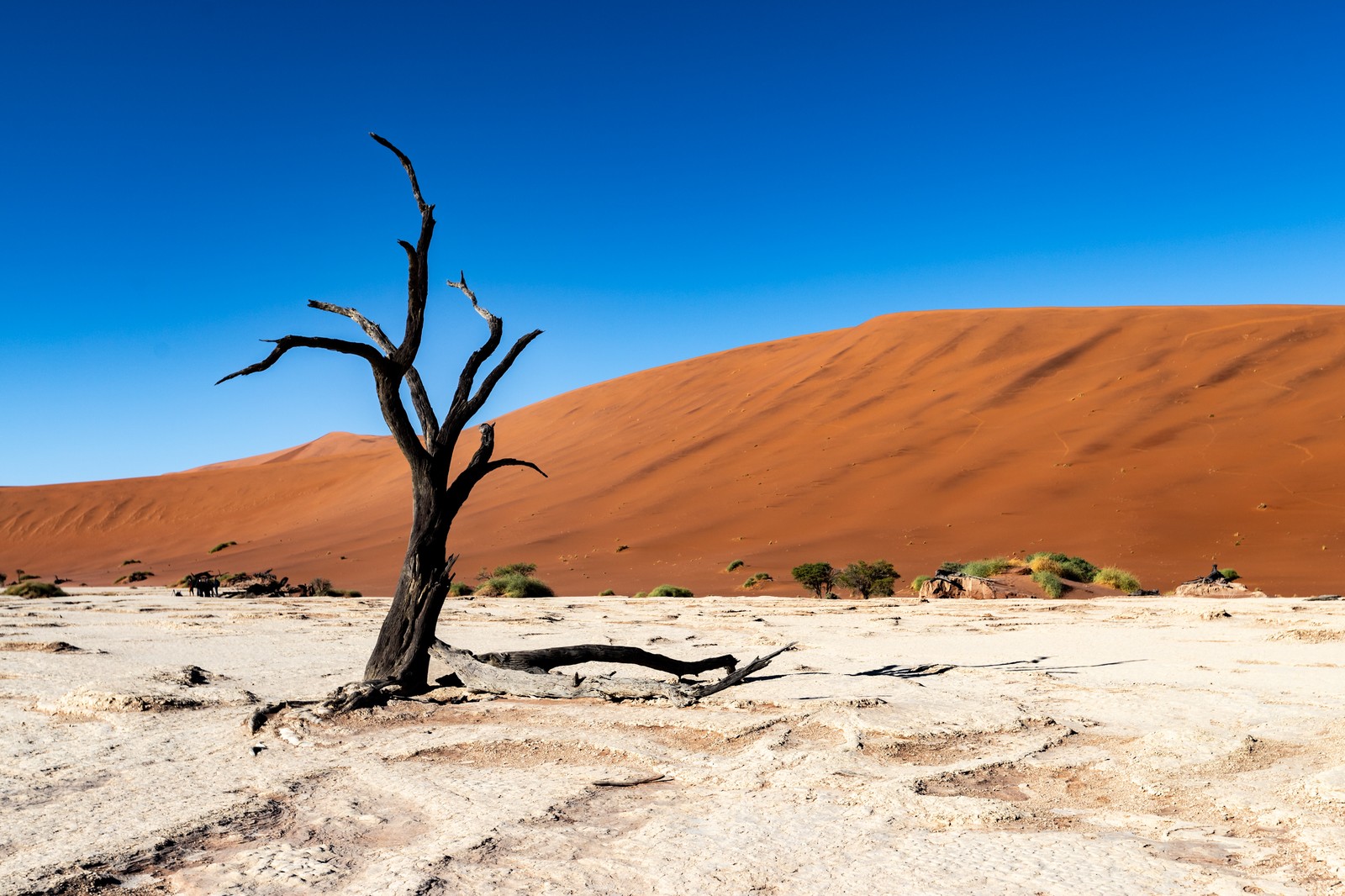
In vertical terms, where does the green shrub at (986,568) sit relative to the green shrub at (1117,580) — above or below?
above

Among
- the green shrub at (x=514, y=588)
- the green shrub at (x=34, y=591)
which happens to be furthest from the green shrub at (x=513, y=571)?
the green shrub at (x=34, y=591)

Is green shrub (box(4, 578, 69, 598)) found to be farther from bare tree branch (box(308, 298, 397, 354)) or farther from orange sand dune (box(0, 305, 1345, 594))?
bare tree branch (box(308, 298, 397, 354))

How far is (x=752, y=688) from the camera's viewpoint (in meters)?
7.45

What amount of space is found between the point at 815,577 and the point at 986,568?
365 centimetres

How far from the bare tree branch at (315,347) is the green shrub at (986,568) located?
593 inches

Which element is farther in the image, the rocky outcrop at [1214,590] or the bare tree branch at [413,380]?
the rocky outcrop at [1214,590]

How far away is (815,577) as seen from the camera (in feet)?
65.3

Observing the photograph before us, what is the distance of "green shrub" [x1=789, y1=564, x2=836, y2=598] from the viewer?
19881 mm

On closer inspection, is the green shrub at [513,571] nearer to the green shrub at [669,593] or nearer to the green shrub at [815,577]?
the green shrub at [669,593]

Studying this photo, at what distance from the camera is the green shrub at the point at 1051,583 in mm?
17422

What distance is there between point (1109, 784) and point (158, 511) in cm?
7453

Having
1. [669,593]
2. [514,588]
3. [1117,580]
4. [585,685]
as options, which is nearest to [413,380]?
[585,685]

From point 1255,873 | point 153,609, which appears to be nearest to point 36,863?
point 1255,873

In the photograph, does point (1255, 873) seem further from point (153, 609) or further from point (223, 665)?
point (153, 609)
